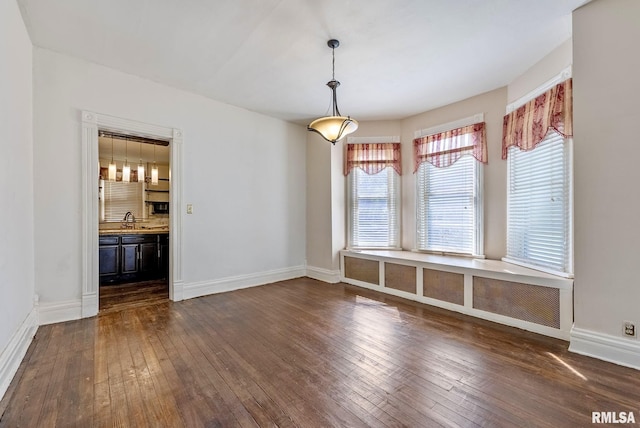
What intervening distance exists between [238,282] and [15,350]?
8.29 ft

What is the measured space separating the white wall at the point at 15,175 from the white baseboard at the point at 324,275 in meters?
3.61

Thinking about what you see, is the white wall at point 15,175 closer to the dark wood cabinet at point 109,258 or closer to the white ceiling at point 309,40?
the white ceiling at point 309,40

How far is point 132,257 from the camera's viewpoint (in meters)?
4.91

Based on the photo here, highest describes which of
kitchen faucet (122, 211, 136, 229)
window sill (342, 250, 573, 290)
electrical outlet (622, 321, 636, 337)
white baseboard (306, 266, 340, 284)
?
kitchen faucet (122, 211, 136, 229)

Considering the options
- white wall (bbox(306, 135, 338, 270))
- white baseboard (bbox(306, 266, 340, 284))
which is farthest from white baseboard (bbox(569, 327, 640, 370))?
white wall (bbox(306, 135, 338, 270))

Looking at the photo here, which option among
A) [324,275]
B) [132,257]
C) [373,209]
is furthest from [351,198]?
[132,257]

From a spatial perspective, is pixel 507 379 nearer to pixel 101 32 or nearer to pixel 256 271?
pixel 256 271

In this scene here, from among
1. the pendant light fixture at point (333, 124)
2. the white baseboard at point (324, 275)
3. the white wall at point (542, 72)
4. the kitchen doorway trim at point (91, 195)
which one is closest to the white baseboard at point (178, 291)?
the kitchen doorway trim at point (91, 195)

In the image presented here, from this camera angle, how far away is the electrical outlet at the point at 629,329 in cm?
Result: 216

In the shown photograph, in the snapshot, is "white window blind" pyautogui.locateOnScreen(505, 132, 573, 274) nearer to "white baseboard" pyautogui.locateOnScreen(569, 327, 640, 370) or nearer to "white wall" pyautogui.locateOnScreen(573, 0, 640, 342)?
"white wall" pyautogui.locateOnScreen(573, 0, 640, 342)

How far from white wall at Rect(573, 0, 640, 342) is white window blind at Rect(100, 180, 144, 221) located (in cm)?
733

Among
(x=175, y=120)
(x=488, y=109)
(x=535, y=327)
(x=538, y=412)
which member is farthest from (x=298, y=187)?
(x=538, y=412)

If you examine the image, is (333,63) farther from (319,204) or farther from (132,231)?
(132,231)

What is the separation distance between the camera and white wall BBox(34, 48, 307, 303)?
2980mm
